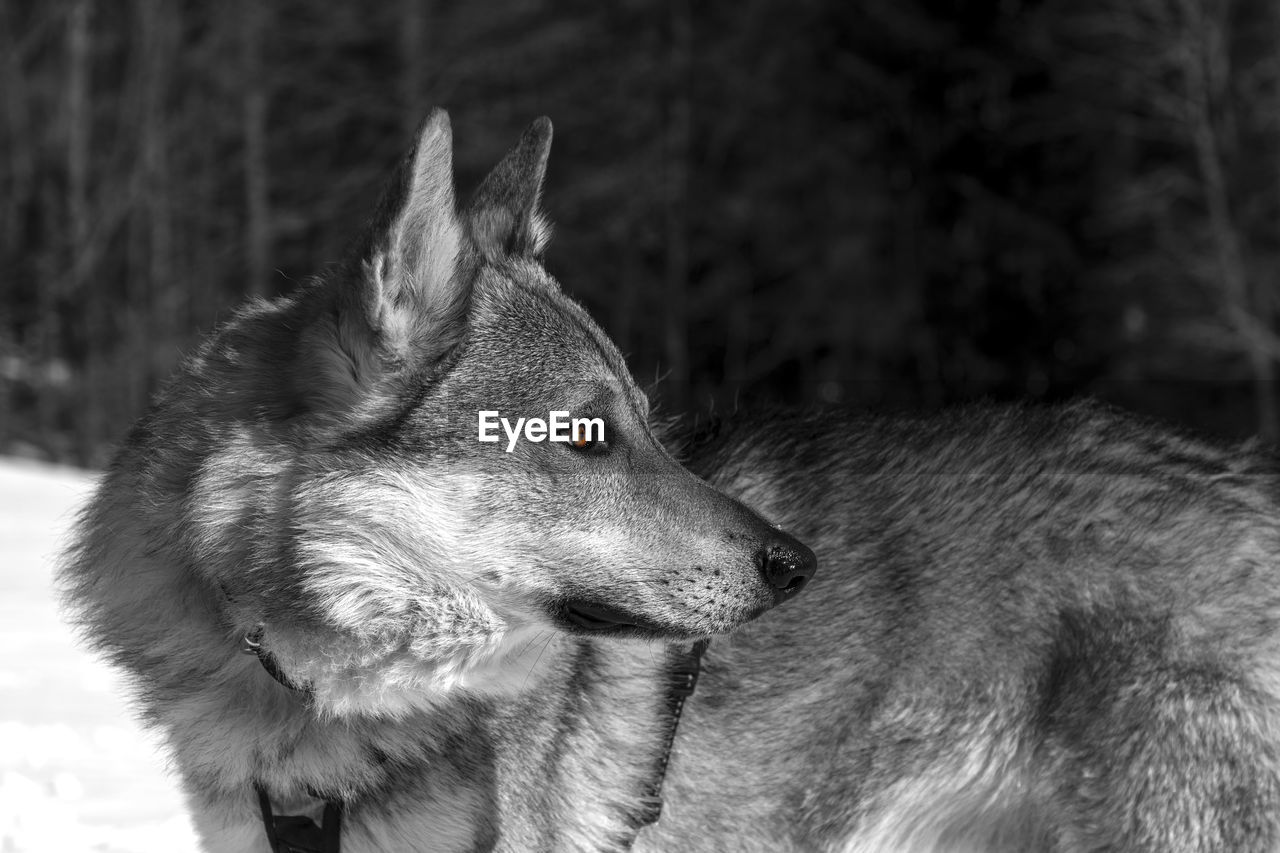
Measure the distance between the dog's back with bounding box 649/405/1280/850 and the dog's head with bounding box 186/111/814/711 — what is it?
1.19ft

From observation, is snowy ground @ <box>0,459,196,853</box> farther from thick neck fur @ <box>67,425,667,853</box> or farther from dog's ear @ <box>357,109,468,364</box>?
dog's ear @ <box>357,109,468,364</box>

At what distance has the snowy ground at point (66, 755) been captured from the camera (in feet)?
14.2

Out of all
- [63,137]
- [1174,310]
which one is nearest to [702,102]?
[1174,310]

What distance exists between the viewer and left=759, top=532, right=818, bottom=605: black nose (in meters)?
2.92

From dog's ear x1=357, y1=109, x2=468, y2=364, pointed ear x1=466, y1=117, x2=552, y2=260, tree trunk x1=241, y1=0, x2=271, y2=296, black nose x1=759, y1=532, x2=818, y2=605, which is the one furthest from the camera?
tree trunk x1=241, y1=0, x2=271, y2=296

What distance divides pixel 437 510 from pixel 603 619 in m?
0.43

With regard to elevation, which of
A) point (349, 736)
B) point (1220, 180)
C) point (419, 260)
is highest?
point (419, 260)

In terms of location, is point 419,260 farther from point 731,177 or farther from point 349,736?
point 731,177

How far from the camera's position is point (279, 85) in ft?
72.3

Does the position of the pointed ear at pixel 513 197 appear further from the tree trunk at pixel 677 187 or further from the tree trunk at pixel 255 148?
the tree trunk at pixel 677 187

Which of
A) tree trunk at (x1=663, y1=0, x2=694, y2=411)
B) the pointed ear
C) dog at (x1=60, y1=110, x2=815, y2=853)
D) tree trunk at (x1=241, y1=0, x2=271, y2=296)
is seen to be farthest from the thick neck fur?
tree trunk at (x1=663, y1=0, x2=694, y2=411)

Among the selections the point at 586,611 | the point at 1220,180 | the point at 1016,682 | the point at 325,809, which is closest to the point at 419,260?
the point at 586,611

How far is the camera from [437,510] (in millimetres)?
2877

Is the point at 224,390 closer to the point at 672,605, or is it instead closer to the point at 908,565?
the point at 672,605
